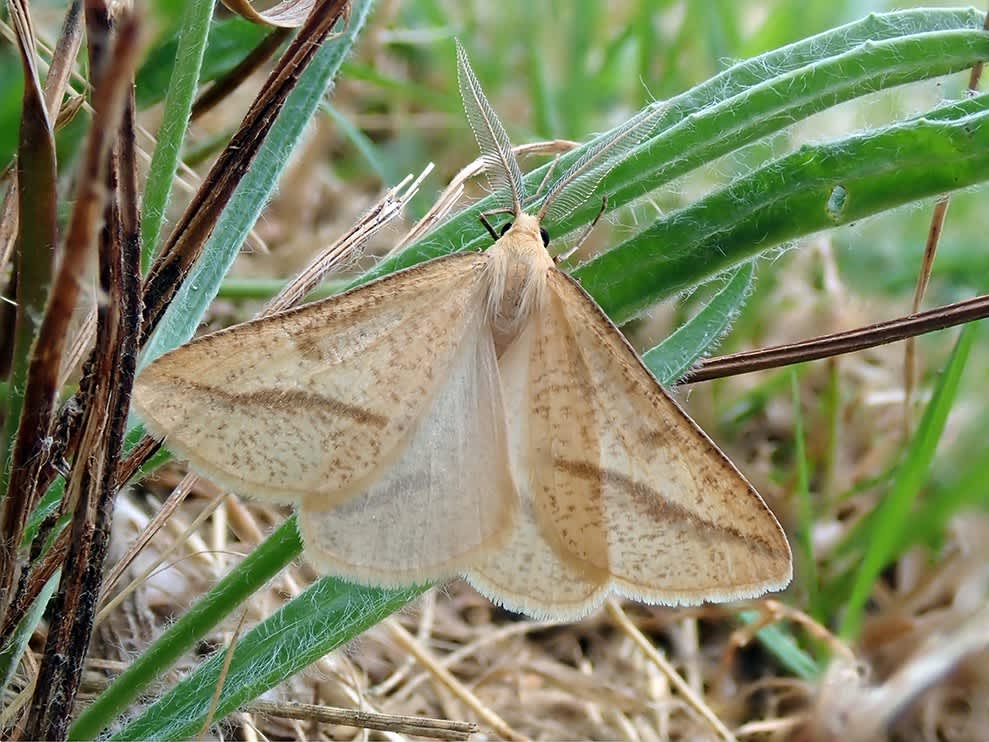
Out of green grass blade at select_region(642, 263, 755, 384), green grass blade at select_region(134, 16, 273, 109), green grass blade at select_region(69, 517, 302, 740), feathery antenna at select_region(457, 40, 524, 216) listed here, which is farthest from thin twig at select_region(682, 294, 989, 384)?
green grass blade at select_region(134, 16, 273, 109)

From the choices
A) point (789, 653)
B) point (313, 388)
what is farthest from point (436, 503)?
point (789, 653)

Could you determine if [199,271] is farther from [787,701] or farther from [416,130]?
[416,130]

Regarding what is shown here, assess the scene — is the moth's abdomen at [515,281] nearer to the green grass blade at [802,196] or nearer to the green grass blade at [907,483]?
the green grass blade at [802,196]

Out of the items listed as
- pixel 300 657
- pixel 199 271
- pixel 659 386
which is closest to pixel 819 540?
pixel 659 386

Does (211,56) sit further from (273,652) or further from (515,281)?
(273,652)

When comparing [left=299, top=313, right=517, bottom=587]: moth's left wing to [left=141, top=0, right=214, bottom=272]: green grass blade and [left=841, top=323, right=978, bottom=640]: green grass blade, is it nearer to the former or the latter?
[left=141, top=0, right=214, bottom=272]: green grass blade

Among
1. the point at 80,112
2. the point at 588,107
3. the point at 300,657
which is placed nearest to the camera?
the point at 300,657
